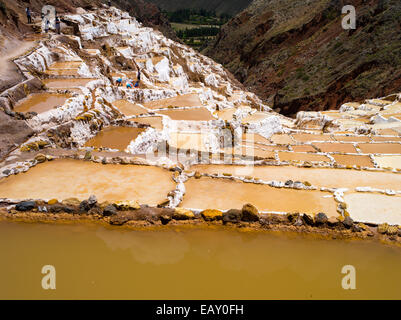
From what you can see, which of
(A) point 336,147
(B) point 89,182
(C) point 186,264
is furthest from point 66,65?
(C) point 186,264

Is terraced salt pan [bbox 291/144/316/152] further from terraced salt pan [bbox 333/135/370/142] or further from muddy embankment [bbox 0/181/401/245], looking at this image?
muddy embankment [bbox 0/181/401/245]

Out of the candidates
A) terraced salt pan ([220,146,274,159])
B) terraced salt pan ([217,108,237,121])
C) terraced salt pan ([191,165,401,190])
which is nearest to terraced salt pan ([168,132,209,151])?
terraced salt pan ([220,146,274,159])

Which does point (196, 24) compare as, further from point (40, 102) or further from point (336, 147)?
point (40, 102)

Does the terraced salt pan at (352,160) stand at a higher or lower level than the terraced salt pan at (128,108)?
lower

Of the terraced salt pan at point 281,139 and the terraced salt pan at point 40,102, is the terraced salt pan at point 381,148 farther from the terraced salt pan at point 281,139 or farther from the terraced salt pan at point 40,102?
the terraced salt pan at point 40,102

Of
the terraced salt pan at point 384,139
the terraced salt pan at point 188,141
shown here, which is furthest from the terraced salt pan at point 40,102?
the terraced salt pan at point 384,139
